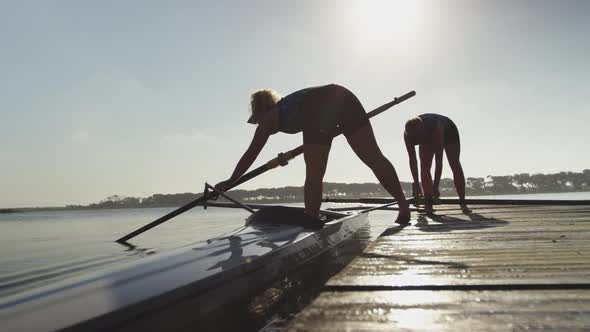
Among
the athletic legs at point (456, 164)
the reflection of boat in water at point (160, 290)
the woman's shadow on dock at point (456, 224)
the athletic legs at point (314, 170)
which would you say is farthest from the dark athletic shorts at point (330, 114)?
the athletic legs at point (456, 164)

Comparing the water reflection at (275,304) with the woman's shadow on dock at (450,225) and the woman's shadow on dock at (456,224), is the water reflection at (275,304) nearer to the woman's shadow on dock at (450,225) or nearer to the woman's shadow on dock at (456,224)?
the woman's shadow on dock at (450,225)

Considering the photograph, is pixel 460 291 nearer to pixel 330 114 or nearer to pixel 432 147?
pixel 330 114

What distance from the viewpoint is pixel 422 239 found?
4145 millimetres

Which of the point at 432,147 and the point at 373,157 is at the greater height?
the point at 432,147

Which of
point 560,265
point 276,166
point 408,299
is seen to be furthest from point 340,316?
point 276,166

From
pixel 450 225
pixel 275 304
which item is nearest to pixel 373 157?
pixel 450 225

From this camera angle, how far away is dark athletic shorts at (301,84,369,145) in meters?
5.11

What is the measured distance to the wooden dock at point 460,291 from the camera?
4.97 ft

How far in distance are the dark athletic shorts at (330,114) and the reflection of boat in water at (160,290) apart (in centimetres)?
212

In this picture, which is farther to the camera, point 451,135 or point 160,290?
point 451,135

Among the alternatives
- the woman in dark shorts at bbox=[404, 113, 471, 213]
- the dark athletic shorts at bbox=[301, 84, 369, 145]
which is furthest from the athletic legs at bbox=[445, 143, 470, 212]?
the dark athletic shorts at bbox=[301, 84, 369, 145]

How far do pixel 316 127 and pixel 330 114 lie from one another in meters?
A: 0.34

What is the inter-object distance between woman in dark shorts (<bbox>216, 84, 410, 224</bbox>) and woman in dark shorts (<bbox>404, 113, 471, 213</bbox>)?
286 centimetres

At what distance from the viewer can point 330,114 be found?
17.3ft
